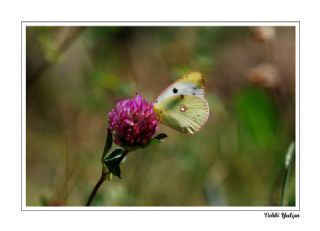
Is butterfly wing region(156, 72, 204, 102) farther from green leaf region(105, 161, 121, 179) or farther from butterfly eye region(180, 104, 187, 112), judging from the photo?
green leaf region(105, 161, 121, 179)

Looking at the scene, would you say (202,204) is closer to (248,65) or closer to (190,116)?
(190,116)

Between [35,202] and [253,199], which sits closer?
[35,202]

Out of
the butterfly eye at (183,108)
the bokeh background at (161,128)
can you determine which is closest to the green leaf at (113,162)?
the butterfly eye at (183,108)

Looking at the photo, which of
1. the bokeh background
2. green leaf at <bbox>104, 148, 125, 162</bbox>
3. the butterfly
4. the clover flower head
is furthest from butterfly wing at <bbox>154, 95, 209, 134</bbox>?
the bokeh background

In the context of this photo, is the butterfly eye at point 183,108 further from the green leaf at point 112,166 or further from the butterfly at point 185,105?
the green leaf at point 112,166

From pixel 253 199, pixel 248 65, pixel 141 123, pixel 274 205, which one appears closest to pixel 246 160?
pixel 253 199

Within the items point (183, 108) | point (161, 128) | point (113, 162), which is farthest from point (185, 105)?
point (161, 128)
